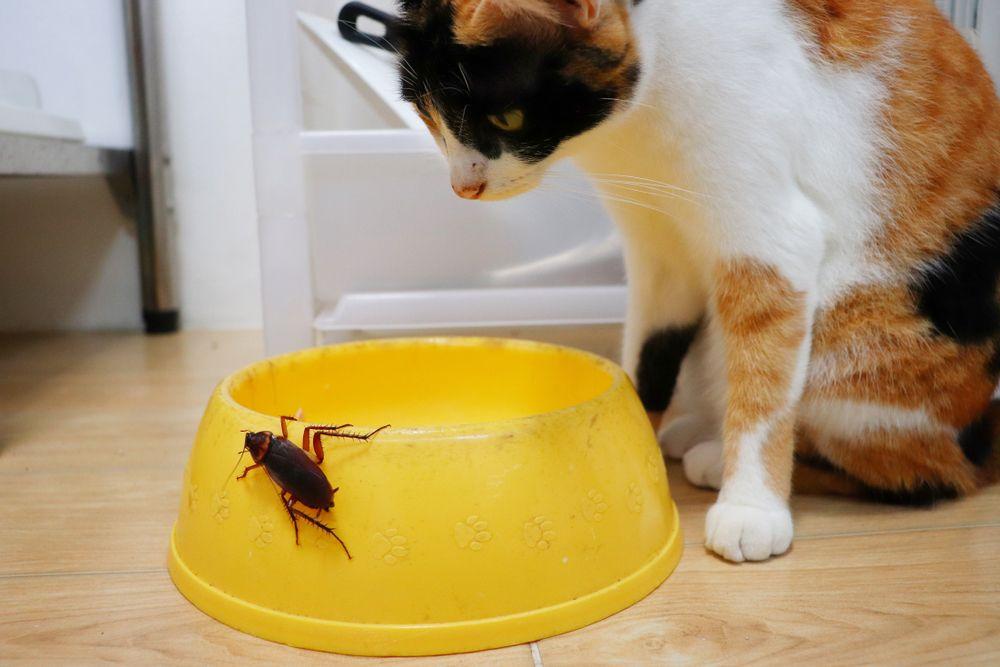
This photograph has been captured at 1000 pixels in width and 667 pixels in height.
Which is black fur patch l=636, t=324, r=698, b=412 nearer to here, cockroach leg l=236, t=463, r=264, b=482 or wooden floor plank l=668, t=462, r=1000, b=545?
wooden floor plank l=668, t=462, r=1000, b=545

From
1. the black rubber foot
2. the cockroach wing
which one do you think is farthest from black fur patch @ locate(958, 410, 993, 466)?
the black rubber foot

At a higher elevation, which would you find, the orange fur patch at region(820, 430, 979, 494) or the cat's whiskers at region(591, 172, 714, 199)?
the cat's whiskers at region(591, 172, 714, 199)

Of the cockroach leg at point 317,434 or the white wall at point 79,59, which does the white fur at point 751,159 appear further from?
the white wall at point 79,59

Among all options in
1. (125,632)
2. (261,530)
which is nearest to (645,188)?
(261,530)

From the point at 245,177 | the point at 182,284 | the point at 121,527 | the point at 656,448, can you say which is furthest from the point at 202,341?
the point at 656,448

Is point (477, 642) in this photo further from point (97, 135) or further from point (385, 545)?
point (97, 135)

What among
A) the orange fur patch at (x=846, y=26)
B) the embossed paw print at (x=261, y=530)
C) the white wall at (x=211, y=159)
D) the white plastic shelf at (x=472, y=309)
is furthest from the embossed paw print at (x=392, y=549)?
the white wall at (x=211, y=159)

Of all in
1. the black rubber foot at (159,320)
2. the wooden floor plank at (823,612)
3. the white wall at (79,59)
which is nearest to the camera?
the wooden floor plank at (823,612)

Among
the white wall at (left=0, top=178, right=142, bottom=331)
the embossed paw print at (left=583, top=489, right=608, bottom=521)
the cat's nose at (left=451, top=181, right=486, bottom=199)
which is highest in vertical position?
the cat's nose at (left=451, top=181, right=486, bottom=199)
